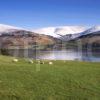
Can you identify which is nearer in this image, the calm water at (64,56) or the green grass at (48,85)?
the green grass at (48,85)

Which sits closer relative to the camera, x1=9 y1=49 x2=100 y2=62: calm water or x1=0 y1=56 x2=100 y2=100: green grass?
x1=0 y1=56 x2=100 y2=100: green grass

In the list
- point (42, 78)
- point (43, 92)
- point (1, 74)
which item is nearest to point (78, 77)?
point (42, 78)

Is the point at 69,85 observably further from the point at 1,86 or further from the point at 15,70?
the point at 15,70

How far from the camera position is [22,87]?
18.3 m

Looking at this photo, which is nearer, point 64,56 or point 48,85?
point 48,85

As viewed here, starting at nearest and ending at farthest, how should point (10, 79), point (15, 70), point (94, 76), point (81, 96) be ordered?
point (81, 96)
point (10, 79)
point (94, 76)
point (15, 70)

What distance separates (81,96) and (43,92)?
7.67 ft

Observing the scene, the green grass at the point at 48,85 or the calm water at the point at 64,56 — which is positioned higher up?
the calm water at the point at 64,56

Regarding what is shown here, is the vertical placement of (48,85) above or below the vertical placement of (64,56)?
below

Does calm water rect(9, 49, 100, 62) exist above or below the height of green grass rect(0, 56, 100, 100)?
above

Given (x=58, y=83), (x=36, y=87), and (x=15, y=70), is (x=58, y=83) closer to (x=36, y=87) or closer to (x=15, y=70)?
(x=36, y=87)

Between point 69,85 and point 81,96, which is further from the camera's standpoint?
point 69,85

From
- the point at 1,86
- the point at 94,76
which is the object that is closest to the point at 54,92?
the point at 1,86

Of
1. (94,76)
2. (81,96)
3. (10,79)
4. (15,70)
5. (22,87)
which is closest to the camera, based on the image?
(81,96)
